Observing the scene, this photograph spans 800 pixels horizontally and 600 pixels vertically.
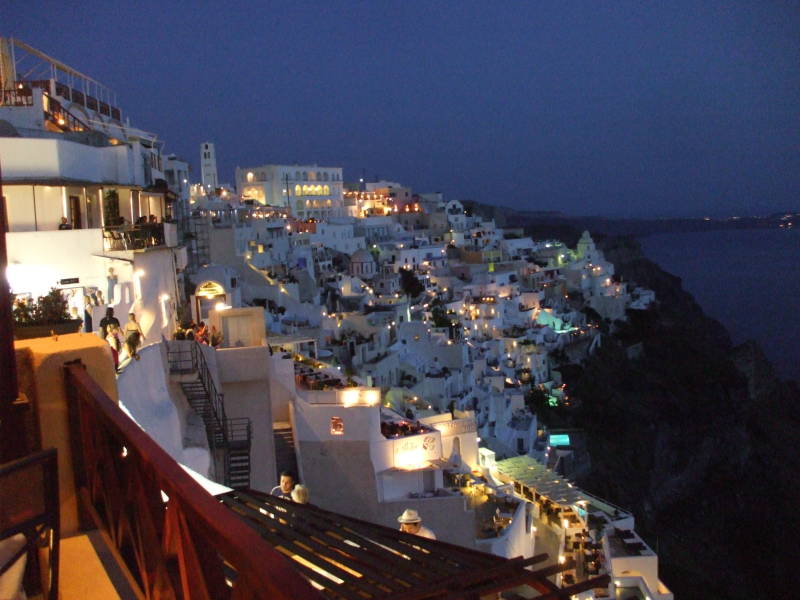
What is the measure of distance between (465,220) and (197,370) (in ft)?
180

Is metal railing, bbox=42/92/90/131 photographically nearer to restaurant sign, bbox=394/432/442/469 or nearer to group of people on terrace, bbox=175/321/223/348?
group of people on terrace, bbox=175/321/223/348

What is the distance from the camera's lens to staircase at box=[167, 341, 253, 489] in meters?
12.7

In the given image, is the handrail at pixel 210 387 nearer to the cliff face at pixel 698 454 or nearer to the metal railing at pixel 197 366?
the metal railing at pixel 197 366

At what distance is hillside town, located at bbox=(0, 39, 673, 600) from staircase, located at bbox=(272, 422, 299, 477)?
34 millimetres

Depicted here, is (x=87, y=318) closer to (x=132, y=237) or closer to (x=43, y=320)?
(x=132, y=237)

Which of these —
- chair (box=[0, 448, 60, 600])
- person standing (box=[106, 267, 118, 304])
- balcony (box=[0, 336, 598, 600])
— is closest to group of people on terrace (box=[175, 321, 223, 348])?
person standing (box=[106, 267, 118, 304])

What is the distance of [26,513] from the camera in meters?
3.04

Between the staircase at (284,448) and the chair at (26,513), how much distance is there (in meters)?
12.1

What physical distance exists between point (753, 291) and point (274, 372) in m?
102

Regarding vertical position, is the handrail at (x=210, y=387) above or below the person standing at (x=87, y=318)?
below

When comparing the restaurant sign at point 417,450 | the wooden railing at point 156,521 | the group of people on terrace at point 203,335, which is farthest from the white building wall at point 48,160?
the wooden railing at point 156,521

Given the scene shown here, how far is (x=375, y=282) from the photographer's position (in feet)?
139

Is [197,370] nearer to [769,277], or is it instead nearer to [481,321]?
[481,321]

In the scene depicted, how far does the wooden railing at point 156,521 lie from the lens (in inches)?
70.4
